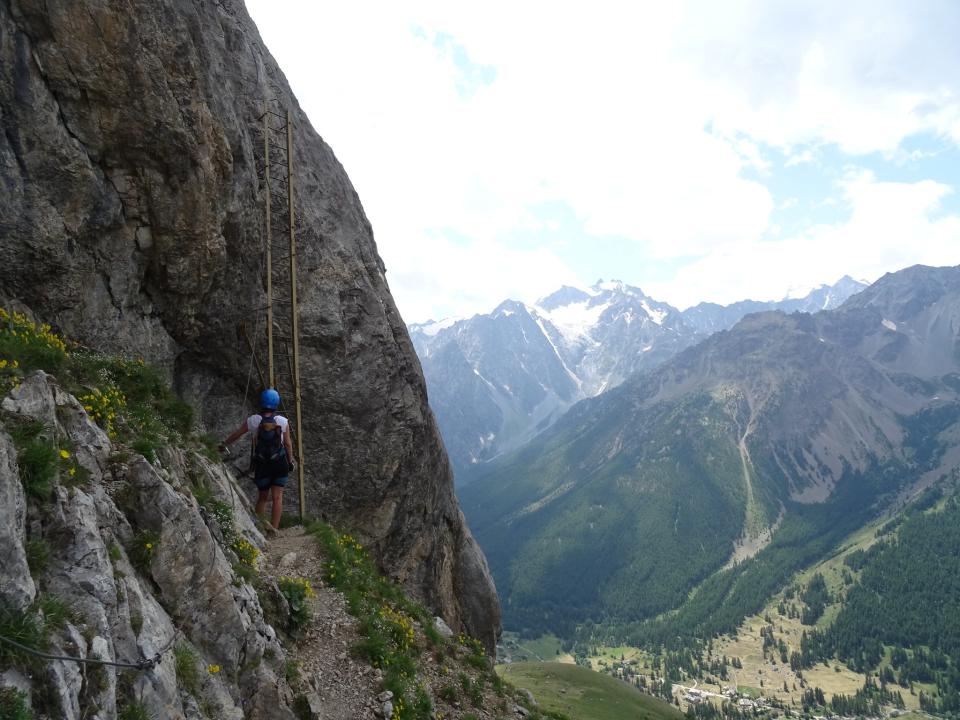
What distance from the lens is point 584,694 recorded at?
85562mm

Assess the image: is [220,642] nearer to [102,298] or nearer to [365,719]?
[365,719]

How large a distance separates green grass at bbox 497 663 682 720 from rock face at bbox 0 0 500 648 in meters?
51.8

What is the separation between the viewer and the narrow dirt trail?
12836mm

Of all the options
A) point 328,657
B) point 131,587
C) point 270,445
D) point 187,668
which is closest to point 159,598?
point 131,587

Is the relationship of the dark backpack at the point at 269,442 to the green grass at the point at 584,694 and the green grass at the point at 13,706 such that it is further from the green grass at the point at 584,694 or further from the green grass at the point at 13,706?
the green grass at the point at 584,694

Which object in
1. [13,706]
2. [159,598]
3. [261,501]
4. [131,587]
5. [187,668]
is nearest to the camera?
[13,706]

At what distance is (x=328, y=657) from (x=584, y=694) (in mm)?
85486

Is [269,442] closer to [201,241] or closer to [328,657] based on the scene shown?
[328,657]

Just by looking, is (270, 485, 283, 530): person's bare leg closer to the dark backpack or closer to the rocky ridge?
the dark backpack

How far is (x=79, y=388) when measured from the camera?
43.2 feet

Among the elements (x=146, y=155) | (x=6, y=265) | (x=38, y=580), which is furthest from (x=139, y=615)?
(x=146, y=155)

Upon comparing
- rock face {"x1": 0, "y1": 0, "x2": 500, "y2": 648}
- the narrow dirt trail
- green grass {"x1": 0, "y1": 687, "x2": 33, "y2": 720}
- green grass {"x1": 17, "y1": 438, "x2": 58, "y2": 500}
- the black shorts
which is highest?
rock face {"x1": 0, "y1": 0, "x2": 500, "y2": 648}

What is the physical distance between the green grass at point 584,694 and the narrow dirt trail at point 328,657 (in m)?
60.6

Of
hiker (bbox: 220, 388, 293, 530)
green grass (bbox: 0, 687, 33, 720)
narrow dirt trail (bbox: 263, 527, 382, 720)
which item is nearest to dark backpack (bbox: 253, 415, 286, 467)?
hiker (bbox: 220, 388, 293, 530)
